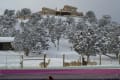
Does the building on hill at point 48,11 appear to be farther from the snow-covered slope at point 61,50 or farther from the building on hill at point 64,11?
the snow-covered slope at point 61,50

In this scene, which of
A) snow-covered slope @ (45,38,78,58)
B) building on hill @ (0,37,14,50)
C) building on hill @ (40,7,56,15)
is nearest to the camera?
building on hill @ (0,37,14,50)

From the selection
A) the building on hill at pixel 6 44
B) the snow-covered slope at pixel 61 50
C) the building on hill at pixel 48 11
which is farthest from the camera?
the building on hill at pixel 48 11

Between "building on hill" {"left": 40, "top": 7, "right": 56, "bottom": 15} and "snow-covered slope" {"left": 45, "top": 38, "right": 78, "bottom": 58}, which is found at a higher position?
"building on hill" {"left": 40, "top": 7, "right": 56, "bottom": 15}

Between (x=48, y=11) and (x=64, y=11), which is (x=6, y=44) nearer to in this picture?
(x=48, y=11)

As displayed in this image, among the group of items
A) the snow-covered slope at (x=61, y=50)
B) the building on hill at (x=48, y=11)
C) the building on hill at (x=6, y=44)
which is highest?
the building on hill at (x=48, y=11)

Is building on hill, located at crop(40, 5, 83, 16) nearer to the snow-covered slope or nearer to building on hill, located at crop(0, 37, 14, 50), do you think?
the snow-covered slope

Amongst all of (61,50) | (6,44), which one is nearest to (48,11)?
(61,50)

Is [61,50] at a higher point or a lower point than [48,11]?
lower

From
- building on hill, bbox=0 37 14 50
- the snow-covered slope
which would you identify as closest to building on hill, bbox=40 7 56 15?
the snow-covered slope

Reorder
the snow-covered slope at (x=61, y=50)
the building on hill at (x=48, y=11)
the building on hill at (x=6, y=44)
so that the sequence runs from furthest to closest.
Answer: the building on hill at (x=48, y=11) → the snow-covered slope at (x=61, y=50) → the building on hill at (x=6, y=44)

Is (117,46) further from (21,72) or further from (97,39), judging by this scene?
(21,72)

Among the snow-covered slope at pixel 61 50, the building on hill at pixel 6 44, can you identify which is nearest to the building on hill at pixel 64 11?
the snow-covered slope at pixel 61 50

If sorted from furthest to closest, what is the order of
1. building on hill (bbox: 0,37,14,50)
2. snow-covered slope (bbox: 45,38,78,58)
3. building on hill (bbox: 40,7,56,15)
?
building on hill (bbox: 40,7,56,15)
snow-covered slope (bbox: 45,38,78,58)
building on hill (bbox: 0,37,14,50)

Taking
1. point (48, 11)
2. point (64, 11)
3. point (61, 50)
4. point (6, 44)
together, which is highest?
point (64, 11)
